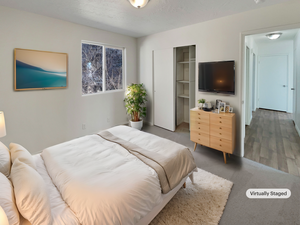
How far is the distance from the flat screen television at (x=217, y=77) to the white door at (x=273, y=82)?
4.55 metres

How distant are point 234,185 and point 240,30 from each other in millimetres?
2580

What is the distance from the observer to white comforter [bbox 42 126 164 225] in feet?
4.14

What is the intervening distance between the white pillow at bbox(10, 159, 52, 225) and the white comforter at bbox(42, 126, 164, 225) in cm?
21

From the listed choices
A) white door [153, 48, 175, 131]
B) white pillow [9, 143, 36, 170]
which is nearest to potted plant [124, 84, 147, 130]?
white door [153, 48, 175, 131]

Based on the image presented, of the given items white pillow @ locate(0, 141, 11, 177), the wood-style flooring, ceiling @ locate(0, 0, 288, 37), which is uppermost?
ceiling @ locate(0, 0, 288, 37)

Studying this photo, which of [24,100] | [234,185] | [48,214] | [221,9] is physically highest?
[221,9]

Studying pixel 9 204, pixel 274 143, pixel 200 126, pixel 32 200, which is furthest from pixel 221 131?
pixel 9 204

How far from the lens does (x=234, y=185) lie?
237 cm

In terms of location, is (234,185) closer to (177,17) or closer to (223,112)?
(223,112)

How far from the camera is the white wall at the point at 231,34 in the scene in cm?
263

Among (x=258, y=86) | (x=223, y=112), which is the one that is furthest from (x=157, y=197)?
(x=258, y=86)

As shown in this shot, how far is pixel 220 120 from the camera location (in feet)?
9.84

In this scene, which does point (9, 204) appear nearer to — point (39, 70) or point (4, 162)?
point (4, 162)

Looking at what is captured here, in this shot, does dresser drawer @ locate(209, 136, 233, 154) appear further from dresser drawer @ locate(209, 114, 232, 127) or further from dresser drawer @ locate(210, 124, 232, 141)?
dresser drawer @ locate(209, 114, 232, 127)
